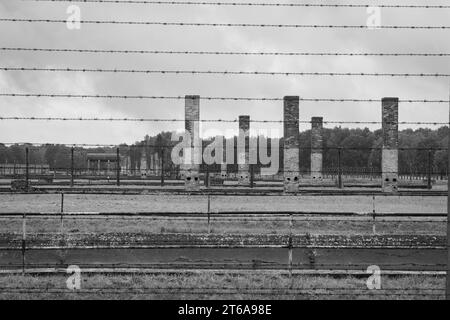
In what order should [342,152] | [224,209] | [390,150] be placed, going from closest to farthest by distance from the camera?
[224,209]
[390,150]
[342,152]

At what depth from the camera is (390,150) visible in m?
25.9

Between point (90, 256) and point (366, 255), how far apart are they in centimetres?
452

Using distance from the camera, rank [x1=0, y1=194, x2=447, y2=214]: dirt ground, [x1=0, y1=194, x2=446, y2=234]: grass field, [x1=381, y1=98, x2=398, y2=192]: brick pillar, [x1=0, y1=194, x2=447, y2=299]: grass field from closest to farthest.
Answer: [x1=0, y1=194, x2=447, y2=299]: grass field < [x1=0, y1=194, x2=446, y2=234]: grass field < [x1=0, y1=194, x2=447, y2=214]: dirt ground < [x1=381, y1=98, x2=398, y2=192]: brick pillar

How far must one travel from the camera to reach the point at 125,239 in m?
10.3

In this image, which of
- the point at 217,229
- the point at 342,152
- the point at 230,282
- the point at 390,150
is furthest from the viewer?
the point at 342,152

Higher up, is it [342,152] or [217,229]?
[342,152]

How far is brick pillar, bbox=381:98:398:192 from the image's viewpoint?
25.7 meters

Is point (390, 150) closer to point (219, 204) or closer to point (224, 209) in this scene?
point (219, 204)

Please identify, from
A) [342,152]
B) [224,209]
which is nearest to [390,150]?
[224,209]

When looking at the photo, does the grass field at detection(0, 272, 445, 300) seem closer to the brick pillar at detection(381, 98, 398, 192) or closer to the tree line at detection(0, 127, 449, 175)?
the brick pillar at detection(381, 98, 398, 192)

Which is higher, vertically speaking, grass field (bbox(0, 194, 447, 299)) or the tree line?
the tree line

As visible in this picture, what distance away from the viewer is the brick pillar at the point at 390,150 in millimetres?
25719

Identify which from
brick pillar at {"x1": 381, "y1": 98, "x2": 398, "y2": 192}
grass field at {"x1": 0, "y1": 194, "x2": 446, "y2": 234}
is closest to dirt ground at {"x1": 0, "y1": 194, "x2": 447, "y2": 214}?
grass field at {"x1": 0, "y1": 194, "x2": 446, "y2": 234}
